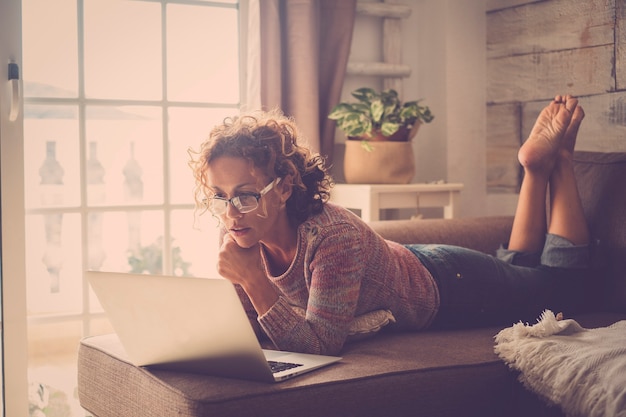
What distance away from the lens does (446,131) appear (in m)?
3.51

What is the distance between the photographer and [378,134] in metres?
3.11

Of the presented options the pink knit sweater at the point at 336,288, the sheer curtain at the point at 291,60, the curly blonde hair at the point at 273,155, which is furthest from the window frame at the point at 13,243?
the pink knit sweater at the point at 336,288

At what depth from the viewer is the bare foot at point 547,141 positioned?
2434 millimetres

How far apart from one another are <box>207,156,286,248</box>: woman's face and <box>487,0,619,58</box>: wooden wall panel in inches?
72.3

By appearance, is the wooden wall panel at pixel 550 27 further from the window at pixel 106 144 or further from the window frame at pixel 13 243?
the window frame at pixel 13 243

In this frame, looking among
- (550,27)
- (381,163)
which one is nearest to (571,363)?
(381,163)

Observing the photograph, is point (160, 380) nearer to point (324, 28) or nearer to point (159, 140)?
point (159, 140)

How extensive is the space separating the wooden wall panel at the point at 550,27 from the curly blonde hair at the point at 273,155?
1631 millimetres

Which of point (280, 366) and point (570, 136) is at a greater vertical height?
point (570, 136)

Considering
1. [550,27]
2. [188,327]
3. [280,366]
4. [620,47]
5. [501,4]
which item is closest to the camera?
[188,327]

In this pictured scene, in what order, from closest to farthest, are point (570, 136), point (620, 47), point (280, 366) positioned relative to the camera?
point (280, 366) < point (570, 136) < point (620, 47)

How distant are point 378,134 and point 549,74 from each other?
765 millimetres

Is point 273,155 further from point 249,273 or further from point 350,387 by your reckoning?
point 350,387

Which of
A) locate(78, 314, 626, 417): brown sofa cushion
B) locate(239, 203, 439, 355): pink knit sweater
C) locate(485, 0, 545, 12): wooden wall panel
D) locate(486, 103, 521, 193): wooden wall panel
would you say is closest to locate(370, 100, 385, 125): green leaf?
locate(486, 103, 521, 193): wooden wall panel
